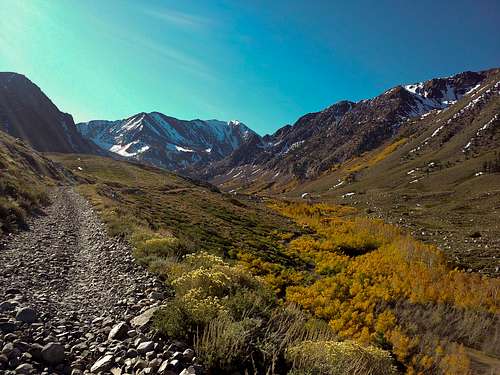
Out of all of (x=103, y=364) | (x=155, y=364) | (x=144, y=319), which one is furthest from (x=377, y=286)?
(x=103, y=364)

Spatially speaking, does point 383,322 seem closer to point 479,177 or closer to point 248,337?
point 248,337

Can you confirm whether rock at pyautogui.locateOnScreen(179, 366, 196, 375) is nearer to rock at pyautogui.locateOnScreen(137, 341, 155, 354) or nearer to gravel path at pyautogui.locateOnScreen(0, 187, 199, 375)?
gravel path at pyautogui.locateOnScreen(0, 187, 199, 375)

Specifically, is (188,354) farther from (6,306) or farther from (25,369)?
(6,306)

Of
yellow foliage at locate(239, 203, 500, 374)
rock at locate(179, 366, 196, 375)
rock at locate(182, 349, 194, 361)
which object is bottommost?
yellow foliage at locate(239, 203, 500, 374)

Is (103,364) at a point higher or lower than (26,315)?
lower

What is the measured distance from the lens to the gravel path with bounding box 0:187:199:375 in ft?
20.1

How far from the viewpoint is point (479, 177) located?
9706 cm

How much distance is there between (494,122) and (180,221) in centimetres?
16789

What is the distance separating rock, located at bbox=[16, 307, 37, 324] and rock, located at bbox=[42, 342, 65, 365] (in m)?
1.60

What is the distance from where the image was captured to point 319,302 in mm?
17609

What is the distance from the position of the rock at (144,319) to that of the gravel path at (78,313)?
0.03m

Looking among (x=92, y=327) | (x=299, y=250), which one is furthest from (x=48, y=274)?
Answer: (x=299, y=250)

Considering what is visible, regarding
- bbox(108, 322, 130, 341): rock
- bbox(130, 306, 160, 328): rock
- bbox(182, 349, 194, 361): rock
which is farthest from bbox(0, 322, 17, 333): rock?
bbox(182, 349, 194, 361): rock

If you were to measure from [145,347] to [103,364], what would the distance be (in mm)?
754
